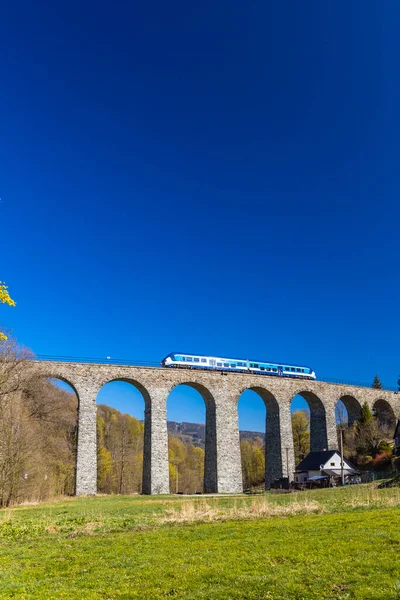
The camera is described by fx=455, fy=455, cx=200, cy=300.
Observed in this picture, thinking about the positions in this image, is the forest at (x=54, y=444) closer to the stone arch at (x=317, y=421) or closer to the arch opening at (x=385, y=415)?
the arch opening at (x=385, y=415)

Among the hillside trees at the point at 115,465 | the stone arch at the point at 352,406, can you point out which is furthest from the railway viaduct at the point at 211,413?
the hillside trees at the point at 115,465

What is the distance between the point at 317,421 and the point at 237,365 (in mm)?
10631

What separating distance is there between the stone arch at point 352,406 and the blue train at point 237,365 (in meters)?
4.56

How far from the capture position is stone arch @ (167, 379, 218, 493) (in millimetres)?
39188

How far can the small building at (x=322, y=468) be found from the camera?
3944 centimetres

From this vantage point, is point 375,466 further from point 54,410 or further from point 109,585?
point 109,585

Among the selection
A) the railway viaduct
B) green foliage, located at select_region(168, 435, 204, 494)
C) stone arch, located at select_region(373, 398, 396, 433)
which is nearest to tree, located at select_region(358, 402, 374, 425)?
the railway viaduct

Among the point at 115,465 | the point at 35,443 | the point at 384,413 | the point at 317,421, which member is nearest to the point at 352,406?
the point at 384,413

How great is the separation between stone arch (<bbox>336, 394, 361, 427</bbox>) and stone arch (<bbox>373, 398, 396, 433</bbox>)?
4365 millimetres

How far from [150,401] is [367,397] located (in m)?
28.7

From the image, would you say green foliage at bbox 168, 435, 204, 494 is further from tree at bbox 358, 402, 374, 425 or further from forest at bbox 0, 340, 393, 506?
tree at bbox 358, 402, 374, 425

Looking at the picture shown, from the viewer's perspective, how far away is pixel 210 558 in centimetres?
846

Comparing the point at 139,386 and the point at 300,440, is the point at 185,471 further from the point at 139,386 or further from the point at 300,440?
the point at 139,386

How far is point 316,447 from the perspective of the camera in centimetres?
4816
